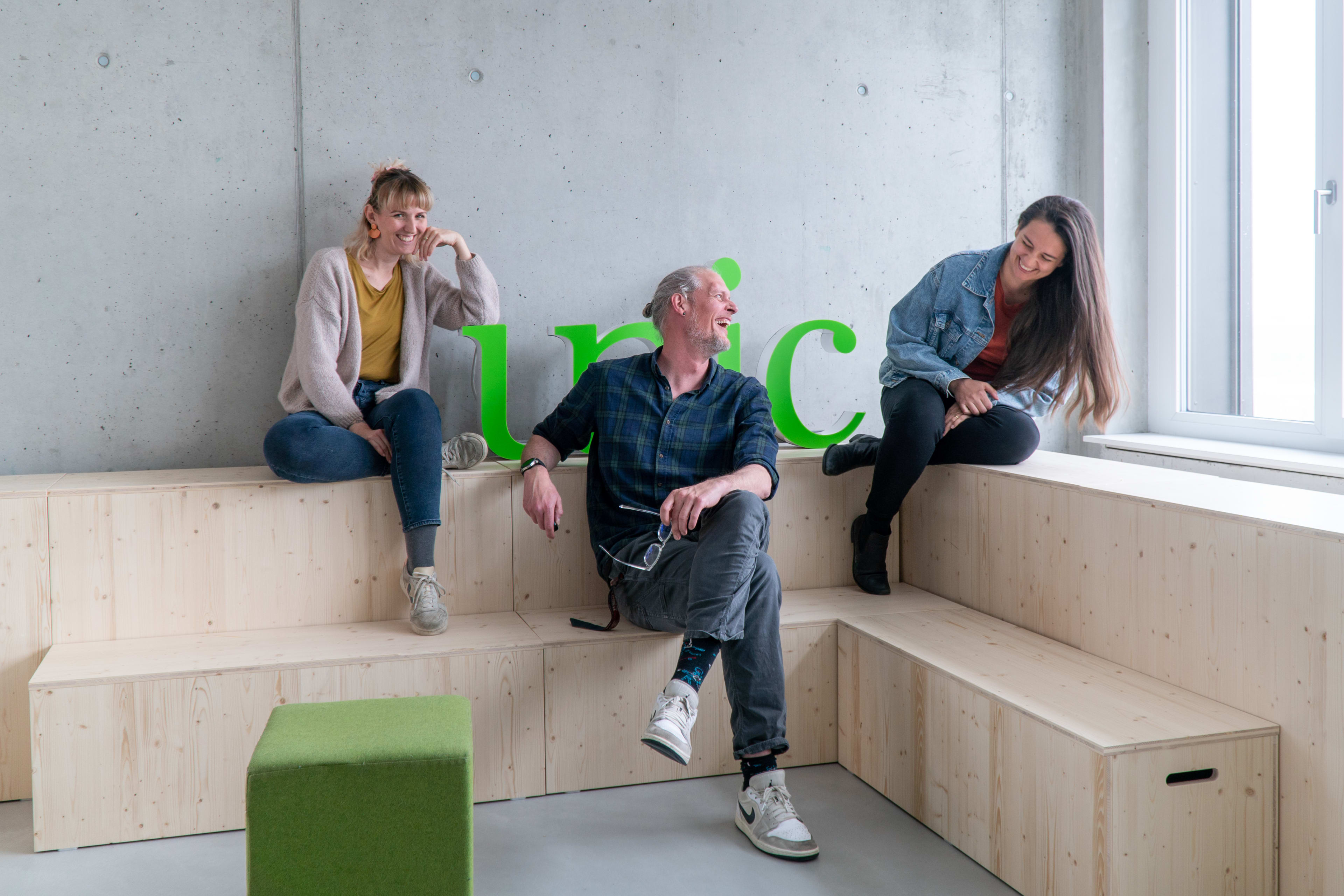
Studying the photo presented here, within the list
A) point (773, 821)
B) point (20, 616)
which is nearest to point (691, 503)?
point (773, 821)

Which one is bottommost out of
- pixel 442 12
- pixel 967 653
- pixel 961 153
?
pixel 967 653

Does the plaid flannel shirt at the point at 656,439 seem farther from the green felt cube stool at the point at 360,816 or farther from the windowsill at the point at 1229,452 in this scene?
the windowsill at the point at 1229,452

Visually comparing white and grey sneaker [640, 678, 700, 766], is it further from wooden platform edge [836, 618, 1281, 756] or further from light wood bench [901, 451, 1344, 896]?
light wood bench [901, 451, 1344, 896]

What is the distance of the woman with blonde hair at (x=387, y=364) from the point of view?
2.79m

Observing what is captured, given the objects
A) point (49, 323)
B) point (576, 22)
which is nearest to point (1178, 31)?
point (576, 22)

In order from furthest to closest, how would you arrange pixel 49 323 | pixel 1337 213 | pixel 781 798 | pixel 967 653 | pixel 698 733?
pixel 1337 213, pixel 49 323, pixel 698 733, pixel 967 653, pixel 781 798

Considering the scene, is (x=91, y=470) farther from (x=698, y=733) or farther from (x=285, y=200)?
(x=698, y=733)

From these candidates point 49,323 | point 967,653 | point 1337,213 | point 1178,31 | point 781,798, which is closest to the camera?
A: point 781,798

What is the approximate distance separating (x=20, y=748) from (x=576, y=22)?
265cm

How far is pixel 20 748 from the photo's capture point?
266cm

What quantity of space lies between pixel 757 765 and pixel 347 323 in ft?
5.46

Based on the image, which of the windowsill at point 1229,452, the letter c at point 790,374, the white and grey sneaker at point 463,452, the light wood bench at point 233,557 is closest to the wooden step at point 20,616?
the light wood bench at point 233,557

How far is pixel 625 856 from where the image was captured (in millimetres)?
2320

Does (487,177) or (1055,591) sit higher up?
(487,177)
